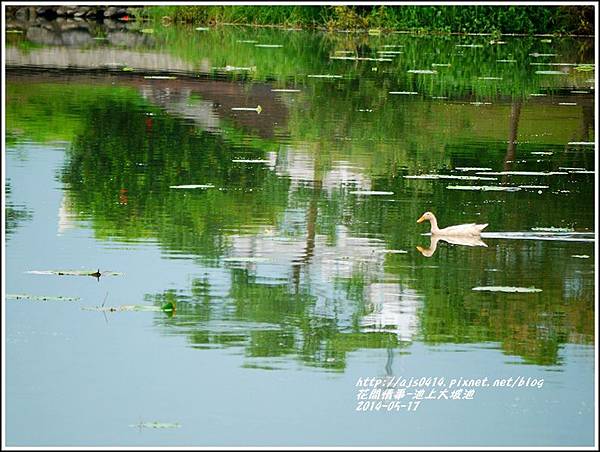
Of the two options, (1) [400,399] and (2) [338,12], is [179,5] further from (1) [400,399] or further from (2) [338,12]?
(1) [400,399]

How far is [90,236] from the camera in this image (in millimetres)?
10211

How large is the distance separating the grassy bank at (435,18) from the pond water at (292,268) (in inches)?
672

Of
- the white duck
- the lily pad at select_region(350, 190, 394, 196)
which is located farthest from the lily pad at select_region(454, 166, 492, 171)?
the white duck

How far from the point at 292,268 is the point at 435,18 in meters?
27.7

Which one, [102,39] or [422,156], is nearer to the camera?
[422,156]

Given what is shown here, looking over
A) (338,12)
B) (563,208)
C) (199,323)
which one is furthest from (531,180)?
(338,12)

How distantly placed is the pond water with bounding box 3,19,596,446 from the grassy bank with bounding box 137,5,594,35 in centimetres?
1707

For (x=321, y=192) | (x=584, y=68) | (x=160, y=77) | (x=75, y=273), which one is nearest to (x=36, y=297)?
(x=75, y=273)

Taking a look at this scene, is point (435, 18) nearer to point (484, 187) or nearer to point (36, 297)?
point (484, 187)

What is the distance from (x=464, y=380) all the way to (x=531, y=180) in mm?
5876

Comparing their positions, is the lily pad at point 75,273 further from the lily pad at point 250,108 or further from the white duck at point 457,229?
the lily pad at point 250,108

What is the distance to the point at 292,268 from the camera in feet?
30.5

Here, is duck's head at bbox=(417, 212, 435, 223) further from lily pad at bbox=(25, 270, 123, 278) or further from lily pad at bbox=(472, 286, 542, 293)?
lily pad at bbox=(25, 270, 123, 278)

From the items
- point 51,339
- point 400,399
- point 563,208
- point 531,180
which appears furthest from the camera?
point 531,180
